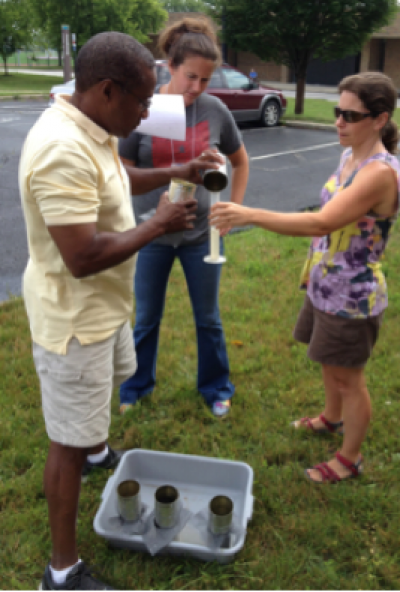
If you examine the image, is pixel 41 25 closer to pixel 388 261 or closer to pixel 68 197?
pixel 388 261

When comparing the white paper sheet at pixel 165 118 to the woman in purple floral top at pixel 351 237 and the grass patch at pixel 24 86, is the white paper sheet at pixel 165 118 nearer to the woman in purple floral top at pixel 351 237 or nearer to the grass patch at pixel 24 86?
the woman in purple floral top at pixel 351 237

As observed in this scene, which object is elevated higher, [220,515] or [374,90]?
[374,90]

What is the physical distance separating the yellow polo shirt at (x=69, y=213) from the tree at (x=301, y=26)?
16619 mm

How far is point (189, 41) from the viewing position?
8.34ft

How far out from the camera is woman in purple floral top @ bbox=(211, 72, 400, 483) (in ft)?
7.00

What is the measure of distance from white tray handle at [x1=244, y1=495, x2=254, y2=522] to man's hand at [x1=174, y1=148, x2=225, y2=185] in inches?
58.2

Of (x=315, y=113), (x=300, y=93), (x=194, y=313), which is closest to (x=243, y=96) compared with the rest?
(x=300, y=93)

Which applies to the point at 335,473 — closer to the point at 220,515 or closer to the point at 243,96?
the point at 220,515

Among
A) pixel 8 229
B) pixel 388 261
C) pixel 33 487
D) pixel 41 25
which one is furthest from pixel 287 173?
pixel 41 25

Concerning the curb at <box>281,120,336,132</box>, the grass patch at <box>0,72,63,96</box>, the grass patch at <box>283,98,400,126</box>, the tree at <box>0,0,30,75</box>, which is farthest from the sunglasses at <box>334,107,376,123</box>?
the tree at <box>0,0,30,75</box>

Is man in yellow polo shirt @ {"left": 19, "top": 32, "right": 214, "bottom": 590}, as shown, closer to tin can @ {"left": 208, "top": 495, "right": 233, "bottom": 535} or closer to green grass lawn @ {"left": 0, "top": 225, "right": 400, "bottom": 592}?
green grass lawn @ {"left": 0, "top": 225, "right": 400, "bottom": 592}

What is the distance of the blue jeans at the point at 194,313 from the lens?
9.48ft

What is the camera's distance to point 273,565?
7.18 ft

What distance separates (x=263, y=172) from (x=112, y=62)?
326 inches
